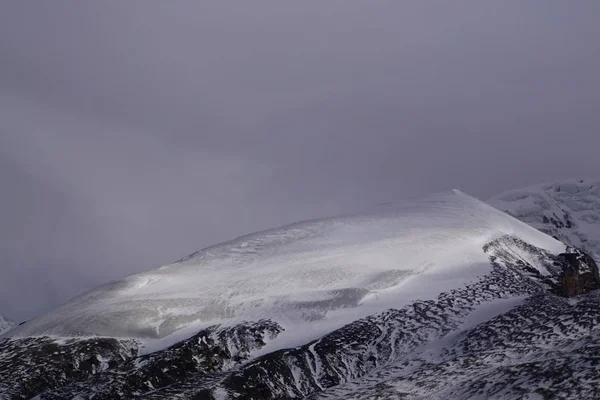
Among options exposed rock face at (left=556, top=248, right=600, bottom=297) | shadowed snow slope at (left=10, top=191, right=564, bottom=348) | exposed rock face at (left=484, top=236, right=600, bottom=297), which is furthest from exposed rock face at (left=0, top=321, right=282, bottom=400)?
exposed rock face at (left=556, top=248, right=600, bottom=297)

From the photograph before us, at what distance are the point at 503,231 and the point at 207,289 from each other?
148ft

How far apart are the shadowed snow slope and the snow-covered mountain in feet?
0.86

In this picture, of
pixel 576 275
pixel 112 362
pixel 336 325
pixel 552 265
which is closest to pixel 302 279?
pixel 336 325

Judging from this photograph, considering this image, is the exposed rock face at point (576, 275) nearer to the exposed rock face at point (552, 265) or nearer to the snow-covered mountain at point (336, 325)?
the exposed rock face at point (552, 265)

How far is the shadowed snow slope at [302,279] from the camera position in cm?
6769

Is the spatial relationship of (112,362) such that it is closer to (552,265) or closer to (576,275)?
(552,265)

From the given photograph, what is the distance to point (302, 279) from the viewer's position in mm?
79062

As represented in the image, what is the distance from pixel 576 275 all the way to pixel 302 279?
1397 inches

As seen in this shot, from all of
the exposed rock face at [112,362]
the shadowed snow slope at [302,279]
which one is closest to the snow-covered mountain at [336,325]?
the exposed rock face at [112,362]

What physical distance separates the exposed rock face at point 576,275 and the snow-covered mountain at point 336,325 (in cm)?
27

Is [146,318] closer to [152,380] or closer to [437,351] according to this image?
[152,380]

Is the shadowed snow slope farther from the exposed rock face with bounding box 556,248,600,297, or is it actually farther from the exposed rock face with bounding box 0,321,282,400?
the exposed rock face with bounding box 556,248,600,297

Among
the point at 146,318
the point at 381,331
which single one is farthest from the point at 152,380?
the point at 381,331

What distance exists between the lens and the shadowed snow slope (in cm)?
6769
